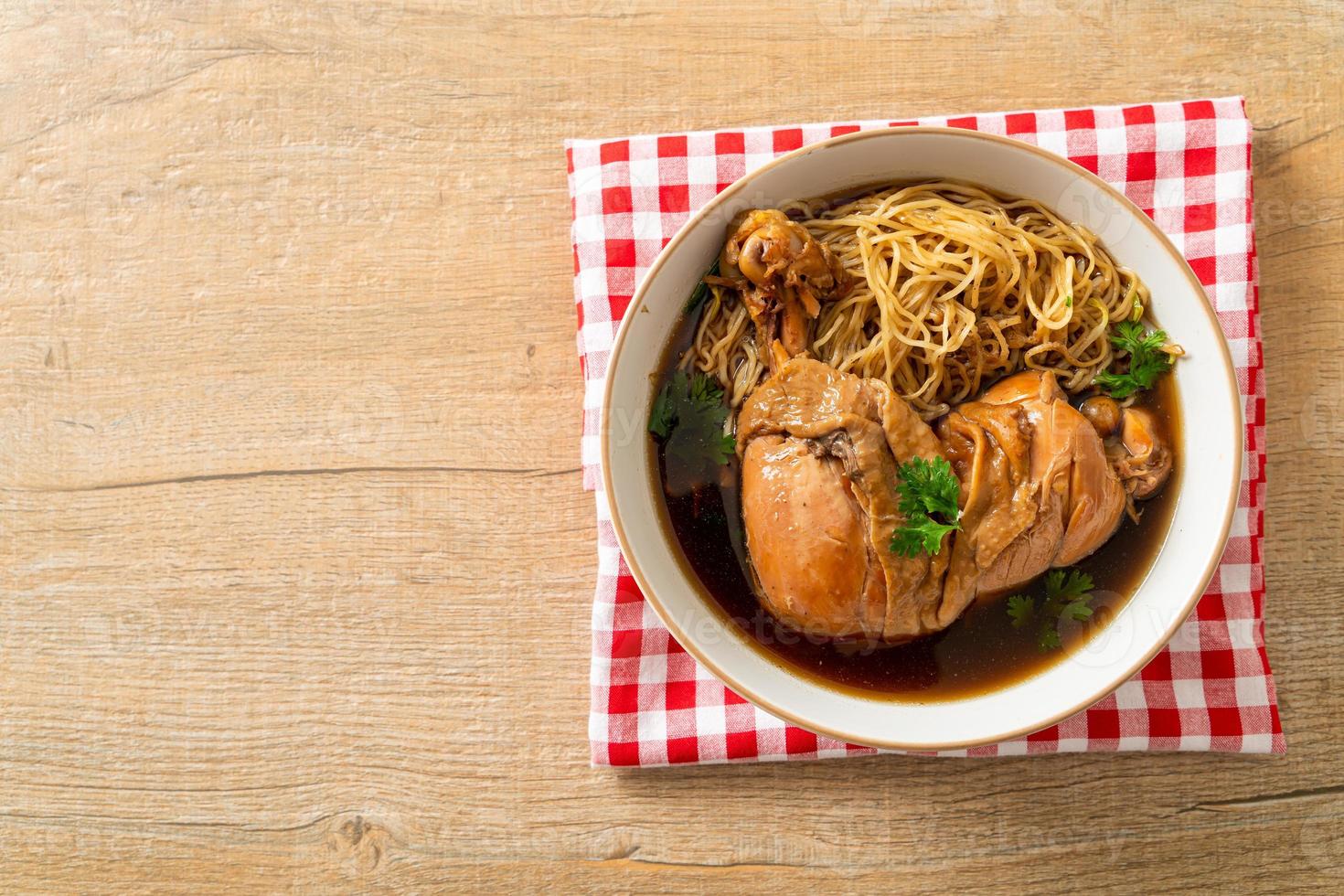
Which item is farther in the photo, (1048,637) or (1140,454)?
(1048,637)

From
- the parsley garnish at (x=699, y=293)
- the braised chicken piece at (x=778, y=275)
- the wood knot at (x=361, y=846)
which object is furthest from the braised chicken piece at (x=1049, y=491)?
the wood knot at (x=361, y=846)

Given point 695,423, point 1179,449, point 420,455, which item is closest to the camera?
point 1179,449

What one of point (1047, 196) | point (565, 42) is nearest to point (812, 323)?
point (1047, 196)

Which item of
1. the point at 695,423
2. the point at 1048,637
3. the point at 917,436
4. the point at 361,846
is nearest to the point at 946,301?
the point at 917,436

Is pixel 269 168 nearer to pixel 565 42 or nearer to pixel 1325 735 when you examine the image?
pixel 565 42

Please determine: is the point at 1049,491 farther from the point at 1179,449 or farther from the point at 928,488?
the point at 1179,449

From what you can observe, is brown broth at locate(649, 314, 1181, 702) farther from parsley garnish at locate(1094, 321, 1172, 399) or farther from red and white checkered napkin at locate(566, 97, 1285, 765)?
red and white checkered napkin at locate(566, 97, 1285, 765)

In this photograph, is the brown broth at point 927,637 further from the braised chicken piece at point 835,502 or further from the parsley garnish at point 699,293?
the braised chicken piece at point 835,502
